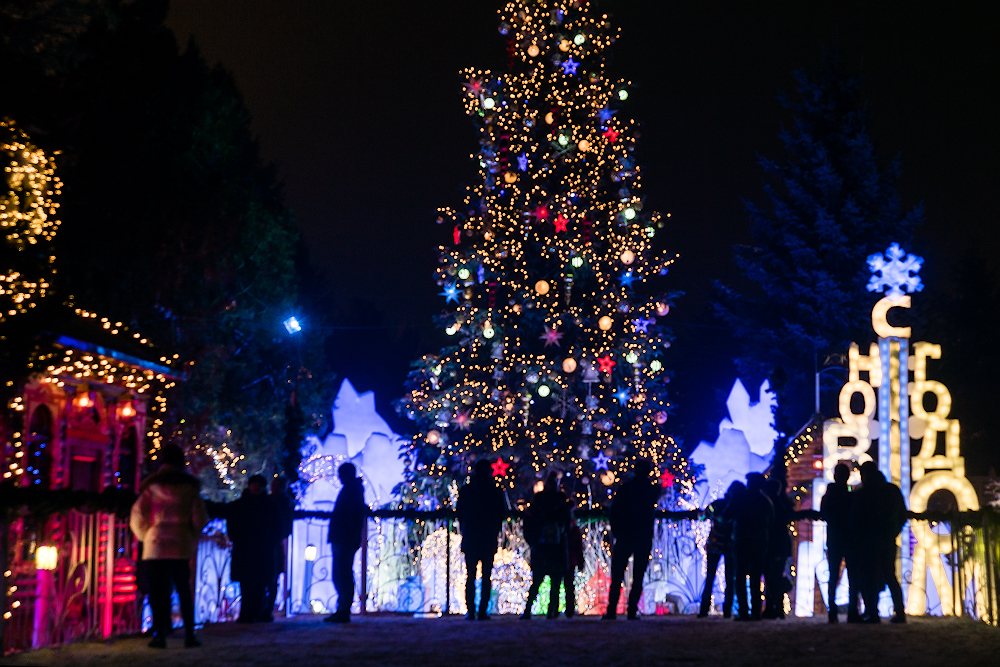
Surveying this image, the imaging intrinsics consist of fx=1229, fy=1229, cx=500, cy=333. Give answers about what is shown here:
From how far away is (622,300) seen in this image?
25.9m

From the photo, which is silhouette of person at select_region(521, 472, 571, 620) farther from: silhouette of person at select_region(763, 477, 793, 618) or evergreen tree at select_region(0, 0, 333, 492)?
evergreen tree at select_region(0, 0, 333, 492)

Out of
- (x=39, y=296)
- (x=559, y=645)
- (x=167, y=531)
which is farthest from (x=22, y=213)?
(x=559, y=645)

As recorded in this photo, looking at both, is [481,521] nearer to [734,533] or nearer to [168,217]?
[734,533]

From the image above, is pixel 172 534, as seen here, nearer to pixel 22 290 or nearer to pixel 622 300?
pixel 22 290

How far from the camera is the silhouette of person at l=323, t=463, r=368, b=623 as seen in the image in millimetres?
15547

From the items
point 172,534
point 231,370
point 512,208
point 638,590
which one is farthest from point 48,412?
point 231,370

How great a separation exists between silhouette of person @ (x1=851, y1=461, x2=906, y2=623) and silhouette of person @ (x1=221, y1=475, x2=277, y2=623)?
7261 millimetres

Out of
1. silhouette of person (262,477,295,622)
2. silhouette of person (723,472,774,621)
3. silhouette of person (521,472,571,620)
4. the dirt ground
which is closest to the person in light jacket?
the dirt ground

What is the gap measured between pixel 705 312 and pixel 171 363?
160 feet

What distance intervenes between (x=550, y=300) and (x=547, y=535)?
10679 millimetres

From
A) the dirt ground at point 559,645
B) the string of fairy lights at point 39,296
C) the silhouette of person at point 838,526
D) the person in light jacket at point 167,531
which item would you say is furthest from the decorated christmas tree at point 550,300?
the person in light jacket at point 167,531

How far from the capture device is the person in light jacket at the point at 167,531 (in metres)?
12.0

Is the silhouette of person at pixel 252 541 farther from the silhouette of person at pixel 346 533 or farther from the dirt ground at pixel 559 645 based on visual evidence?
the silhouette of person at pixel 346 533

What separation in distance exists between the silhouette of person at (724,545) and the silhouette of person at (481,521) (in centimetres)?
284
